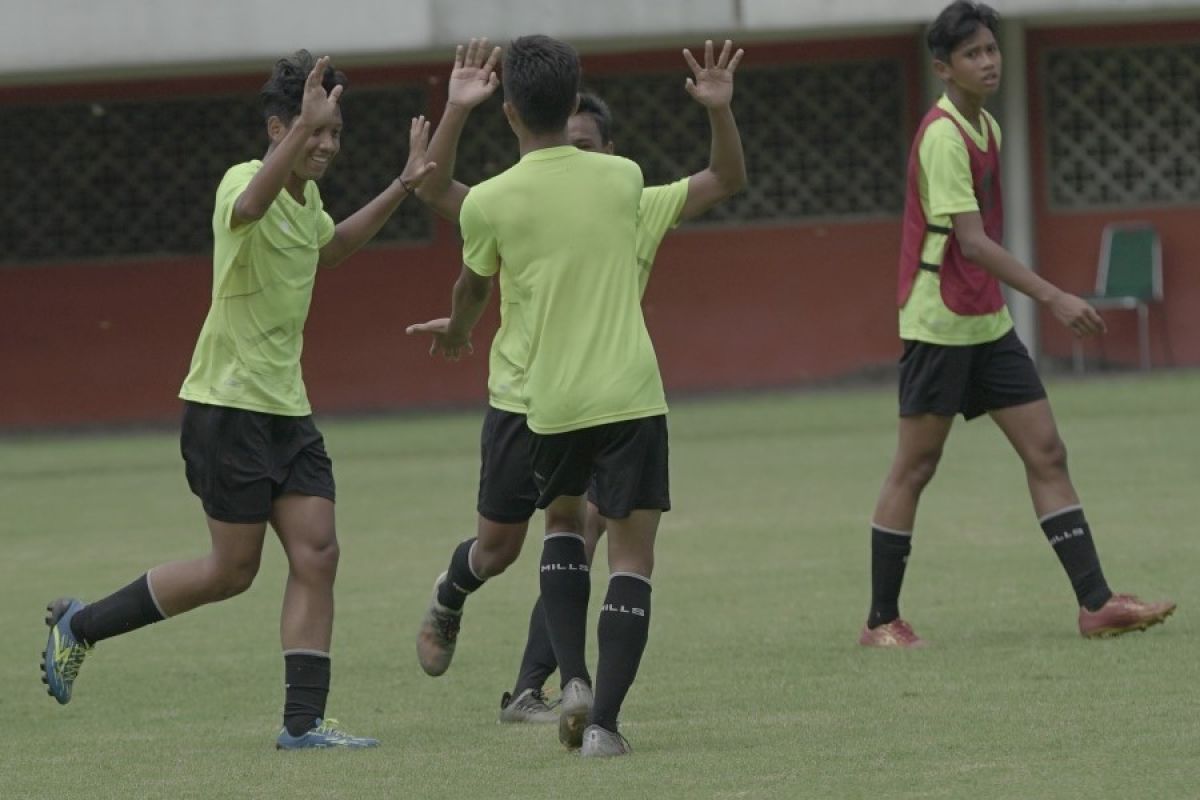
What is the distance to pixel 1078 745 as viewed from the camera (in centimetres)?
584

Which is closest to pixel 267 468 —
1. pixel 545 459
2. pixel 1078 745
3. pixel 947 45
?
pixel 545 459

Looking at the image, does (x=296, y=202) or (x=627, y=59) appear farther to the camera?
(x=627, y=59)

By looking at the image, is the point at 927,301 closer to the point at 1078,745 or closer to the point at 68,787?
the point at 1078,745

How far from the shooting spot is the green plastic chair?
21609mm

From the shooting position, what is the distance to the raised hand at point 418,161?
6.52 meters

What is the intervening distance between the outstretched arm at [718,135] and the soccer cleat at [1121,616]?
7.01 feet

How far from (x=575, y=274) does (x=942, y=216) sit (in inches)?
91.9

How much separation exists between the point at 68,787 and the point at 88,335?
662 inches

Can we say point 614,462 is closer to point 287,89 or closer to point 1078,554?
point 287,89

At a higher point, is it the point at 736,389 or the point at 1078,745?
the point at 1078,745

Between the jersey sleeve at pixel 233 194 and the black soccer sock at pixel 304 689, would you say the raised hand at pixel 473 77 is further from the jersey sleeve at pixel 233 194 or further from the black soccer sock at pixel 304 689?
the black soccer sock at pixel 304 689

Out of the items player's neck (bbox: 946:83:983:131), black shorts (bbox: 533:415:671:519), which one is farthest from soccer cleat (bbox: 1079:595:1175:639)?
black shorts (bbox: 533:415:671:519)

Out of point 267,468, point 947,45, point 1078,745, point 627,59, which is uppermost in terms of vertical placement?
point 947,45

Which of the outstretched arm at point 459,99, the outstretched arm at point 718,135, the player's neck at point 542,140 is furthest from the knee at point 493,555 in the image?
the player's neck at point 542,140
